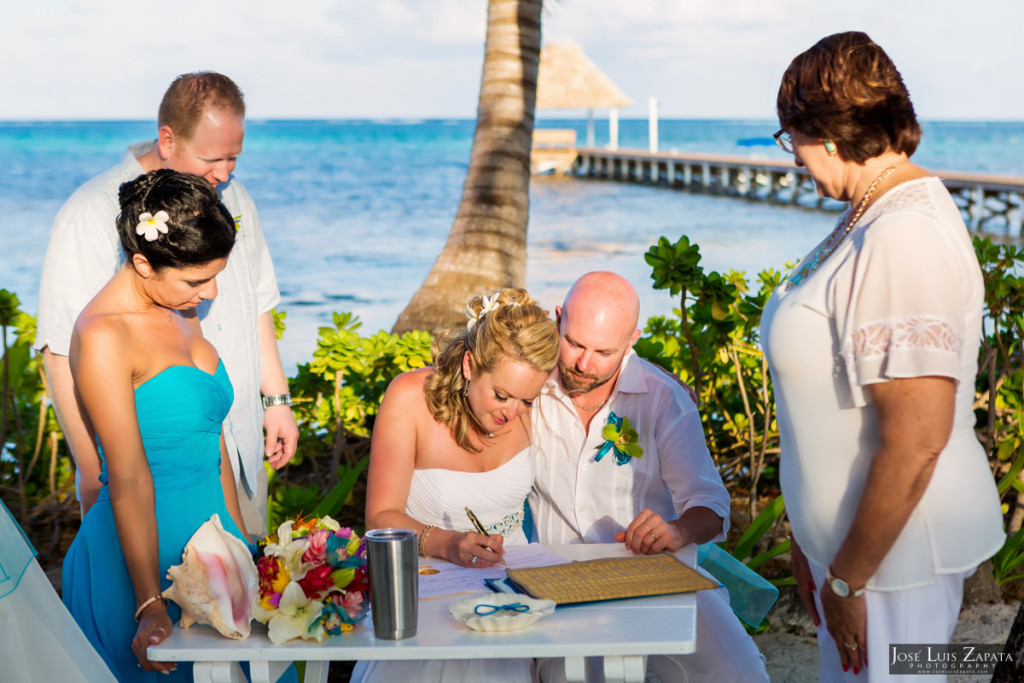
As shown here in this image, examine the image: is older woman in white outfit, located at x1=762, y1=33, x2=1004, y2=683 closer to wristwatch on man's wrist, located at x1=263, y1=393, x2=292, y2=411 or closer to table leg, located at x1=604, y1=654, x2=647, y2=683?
table leg, located at x1=604, y1=654, x2=647, y2=683

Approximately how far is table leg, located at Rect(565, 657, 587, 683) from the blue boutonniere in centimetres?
109

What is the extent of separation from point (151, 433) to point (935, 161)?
56618mm

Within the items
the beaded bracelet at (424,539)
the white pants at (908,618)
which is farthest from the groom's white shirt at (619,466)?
the white pants at (908,618)

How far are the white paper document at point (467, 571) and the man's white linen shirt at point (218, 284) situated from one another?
1079mm

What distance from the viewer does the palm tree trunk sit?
6836 mm

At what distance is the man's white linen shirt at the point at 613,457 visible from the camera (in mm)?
3277

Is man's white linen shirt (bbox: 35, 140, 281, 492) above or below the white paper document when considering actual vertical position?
above

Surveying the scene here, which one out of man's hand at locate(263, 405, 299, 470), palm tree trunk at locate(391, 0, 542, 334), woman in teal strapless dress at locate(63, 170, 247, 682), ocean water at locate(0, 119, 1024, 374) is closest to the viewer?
woman in teal strapless dress at locate(63, 170, 247, 682)

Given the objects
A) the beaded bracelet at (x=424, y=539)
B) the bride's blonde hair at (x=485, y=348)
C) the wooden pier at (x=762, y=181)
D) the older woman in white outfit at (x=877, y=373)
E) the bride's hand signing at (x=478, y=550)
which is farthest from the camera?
the wooden pier at (x=762, y=181)

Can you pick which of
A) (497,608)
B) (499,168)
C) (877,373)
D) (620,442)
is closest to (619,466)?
(620,442)

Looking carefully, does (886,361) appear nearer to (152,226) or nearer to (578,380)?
(578,380)

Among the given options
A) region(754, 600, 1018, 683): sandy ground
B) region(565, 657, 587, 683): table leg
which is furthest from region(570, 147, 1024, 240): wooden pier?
region(565, 657, 587, 683): table leg

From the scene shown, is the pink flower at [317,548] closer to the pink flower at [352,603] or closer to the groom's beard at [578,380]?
the pink flower at [352,603]

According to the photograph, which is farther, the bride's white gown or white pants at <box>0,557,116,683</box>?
the bride's white gown
